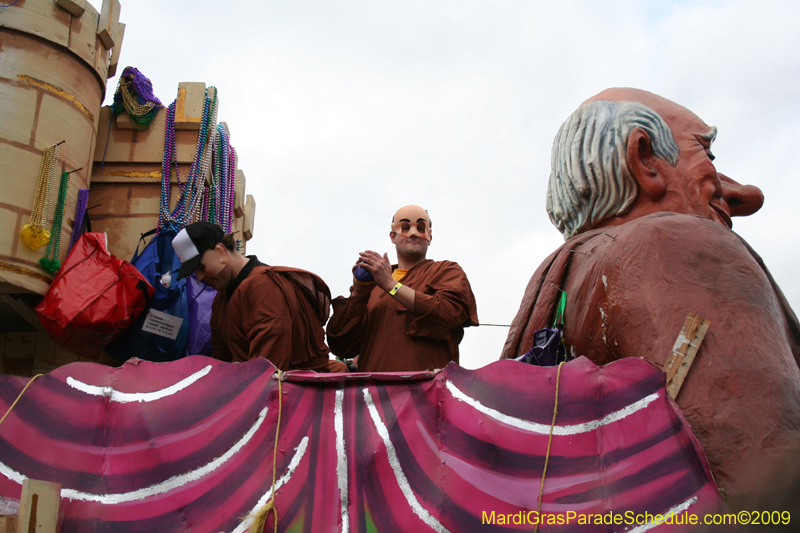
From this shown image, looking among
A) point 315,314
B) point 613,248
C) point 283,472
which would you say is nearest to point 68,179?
point 315,314

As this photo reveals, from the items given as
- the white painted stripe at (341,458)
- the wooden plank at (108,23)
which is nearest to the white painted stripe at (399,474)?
the white painted stripe at (341,458)

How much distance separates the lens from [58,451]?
8.73ft

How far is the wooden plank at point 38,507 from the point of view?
2.22 metres

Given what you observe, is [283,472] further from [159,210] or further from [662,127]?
[159,210]

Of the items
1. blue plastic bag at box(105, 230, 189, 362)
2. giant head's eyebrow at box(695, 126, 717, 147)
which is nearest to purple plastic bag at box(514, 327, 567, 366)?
giant head's eyebrow at box(695, 126, 717, 147)

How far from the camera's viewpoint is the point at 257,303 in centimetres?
339

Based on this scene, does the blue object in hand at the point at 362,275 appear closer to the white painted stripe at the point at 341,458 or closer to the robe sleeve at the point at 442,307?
the robe sleeve at the point at 442,307

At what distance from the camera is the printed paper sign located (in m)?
4.34

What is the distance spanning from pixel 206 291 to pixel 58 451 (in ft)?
6.76

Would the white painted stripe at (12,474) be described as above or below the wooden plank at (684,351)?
below

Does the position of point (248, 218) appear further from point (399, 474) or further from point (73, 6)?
point (399, 474)

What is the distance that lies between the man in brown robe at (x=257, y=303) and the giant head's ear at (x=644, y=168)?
5.49 feet

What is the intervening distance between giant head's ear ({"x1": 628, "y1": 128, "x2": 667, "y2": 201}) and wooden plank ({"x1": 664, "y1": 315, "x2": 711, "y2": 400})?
0.97 m

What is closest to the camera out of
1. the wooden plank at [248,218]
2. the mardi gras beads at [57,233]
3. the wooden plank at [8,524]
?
the wooden plank at [8,524]
